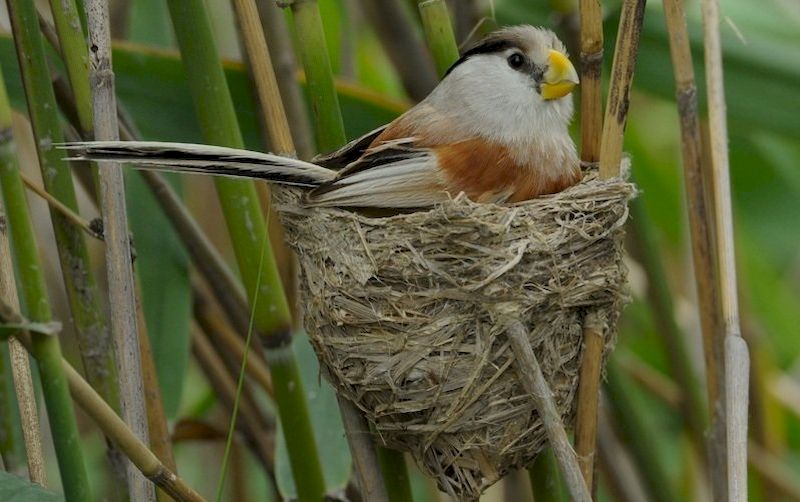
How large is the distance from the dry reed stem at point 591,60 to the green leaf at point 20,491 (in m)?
0.84

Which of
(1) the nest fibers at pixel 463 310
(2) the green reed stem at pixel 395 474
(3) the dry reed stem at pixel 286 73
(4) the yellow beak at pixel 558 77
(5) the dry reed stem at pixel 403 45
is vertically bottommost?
(2) the green reed stem at pixel 395 474

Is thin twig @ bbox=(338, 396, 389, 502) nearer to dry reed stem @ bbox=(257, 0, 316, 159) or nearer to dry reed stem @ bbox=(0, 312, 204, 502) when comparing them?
dry reed stem @ bbox=(0, 312, 204, 502)

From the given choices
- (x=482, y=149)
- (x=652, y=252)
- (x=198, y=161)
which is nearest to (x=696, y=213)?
(x=482, y=149)

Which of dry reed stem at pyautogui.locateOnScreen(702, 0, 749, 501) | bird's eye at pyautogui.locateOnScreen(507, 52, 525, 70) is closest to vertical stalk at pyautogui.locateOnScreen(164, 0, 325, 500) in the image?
bird's eye at pyautogui.locateOnScreen(507, 52, 525, 70)

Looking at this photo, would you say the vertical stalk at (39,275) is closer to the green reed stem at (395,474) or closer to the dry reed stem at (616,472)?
the green reed stem at (395,474)

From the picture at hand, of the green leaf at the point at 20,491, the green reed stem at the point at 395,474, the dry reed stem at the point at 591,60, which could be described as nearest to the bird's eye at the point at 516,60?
the dry reed stem at the point at 591,60

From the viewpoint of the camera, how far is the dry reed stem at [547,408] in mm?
1267

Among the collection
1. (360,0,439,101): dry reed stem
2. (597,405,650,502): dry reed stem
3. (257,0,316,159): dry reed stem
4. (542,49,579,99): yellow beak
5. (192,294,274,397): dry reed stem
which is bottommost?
(597,405,650,502): dry reed stem

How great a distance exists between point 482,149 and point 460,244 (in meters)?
0.30

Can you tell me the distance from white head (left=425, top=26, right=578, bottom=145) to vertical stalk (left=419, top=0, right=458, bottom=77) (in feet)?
0.21

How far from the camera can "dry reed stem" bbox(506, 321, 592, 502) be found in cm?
127

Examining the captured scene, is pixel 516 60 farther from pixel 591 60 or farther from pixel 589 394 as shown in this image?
pixel 589 394

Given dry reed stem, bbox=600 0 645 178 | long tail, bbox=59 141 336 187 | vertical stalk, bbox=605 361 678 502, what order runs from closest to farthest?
1. long tail, bbox=59 141 336 187
2. dry reed stem, bbox=600 0 645 178
3. vertical stalk, bbox=605 361 678 502

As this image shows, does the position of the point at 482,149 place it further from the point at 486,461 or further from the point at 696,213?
the point at 486,461
